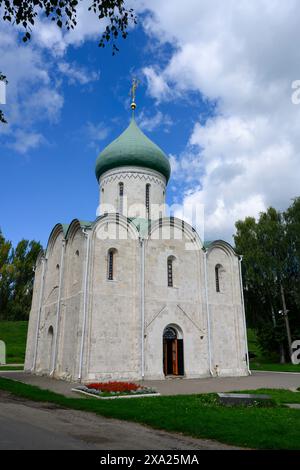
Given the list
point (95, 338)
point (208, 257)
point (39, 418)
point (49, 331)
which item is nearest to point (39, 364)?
point (49, 331)

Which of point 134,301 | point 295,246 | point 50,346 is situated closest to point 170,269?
point 134,301

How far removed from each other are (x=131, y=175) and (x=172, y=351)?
9.51 m

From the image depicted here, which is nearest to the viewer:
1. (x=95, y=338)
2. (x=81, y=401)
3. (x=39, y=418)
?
(x=39, y=418)

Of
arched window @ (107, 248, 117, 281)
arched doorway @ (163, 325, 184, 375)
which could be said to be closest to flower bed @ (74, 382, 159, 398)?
arched doorway @ (163, 325, 184, 375)

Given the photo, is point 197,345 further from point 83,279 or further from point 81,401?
point 81,401

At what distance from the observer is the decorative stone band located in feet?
68.4

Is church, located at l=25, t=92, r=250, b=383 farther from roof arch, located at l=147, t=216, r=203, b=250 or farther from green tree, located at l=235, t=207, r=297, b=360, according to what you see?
green tree, located at l=235, t=207, r=297, b=360

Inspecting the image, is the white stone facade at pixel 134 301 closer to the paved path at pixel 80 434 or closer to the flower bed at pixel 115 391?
the flower bed at pixel 115 391

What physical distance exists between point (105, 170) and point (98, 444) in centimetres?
1758

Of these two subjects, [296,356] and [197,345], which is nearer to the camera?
[197,345]

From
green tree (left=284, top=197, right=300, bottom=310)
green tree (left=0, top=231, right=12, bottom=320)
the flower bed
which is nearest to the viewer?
the flower bed

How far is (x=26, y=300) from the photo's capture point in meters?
37.1

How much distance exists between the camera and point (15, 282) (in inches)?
→ 1431

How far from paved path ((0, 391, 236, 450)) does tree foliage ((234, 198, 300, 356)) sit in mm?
21305
